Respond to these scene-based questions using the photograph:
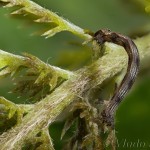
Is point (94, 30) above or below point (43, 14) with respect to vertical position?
below

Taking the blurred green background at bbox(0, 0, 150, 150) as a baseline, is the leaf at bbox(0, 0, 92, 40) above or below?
above

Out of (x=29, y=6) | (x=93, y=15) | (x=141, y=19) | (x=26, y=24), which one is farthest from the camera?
(x=93, y=15)

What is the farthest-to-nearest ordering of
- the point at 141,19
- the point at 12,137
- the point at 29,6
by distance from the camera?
1. the point at 141,19
2. the point at 29,6
3. the point at 12,137

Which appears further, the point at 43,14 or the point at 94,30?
the point at 94,30

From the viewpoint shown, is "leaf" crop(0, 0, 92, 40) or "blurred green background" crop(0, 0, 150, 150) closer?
"leaf" crop(0, 0, 92, 40)

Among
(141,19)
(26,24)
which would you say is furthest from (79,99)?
(141,19)

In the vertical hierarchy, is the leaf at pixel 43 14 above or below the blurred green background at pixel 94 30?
above

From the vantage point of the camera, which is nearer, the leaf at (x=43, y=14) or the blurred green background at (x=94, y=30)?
the leaf at (x=43, y=14)

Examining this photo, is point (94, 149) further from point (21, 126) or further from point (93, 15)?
point (93, 15)
